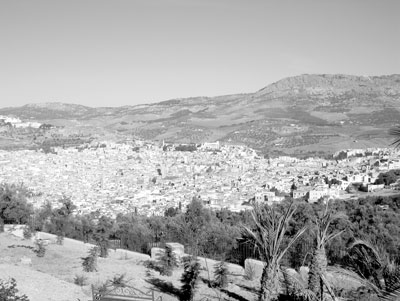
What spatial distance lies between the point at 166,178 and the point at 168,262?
3916 centimetres

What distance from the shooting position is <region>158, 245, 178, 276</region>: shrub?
1055 cm

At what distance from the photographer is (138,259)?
40.1ft

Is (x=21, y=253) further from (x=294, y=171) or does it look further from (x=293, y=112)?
(x=293, y=112)

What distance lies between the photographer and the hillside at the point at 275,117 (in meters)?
101

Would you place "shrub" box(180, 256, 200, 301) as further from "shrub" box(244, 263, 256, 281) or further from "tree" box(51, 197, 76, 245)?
"tree" box(51, 197, 76, 245)

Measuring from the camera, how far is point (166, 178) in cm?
4984

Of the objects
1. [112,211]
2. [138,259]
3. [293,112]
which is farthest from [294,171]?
[293,112]

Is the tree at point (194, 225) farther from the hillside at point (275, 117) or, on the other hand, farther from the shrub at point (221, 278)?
the hillside at point (275, 117)

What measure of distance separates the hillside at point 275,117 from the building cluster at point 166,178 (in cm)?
2858

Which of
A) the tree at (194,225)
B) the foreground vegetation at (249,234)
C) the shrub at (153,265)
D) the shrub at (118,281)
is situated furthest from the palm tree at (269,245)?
the tree at (194,225)

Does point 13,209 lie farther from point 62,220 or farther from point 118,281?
point 118,281

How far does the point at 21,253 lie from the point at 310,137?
94.9 metres

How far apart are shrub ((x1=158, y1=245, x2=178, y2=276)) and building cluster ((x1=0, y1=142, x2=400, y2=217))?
46.7 ft

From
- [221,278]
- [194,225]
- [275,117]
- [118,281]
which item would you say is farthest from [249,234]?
[275,117]
